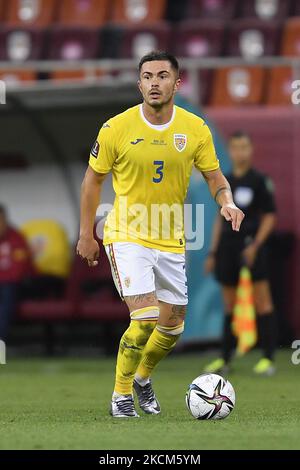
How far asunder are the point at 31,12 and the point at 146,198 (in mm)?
10487

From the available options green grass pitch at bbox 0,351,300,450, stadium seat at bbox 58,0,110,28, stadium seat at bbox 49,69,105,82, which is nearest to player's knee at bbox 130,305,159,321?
green grass pitch at bbox 0,351,300,450

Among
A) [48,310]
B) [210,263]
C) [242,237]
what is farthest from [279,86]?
[210,263]

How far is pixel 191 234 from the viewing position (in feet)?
41.4

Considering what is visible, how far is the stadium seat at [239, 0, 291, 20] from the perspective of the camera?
1650 cm

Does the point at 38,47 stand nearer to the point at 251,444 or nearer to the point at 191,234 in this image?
the point at 191,234

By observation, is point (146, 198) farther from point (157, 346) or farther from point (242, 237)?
point (242, 237)

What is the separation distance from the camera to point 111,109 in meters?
13.0

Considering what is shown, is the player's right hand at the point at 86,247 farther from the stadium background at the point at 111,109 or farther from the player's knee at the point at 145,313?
the stadium background at the point at 111,109

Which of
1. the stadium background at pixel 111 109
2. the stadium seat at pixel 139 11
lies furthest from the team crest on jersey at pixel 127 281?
the stadium seat at pixel 139 11

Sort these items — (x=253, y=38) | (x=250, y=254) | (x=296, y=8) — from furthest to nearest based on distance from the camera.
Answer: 1. (x=296, y=8)
2. (x=253, y=38)
3. (x=250, y=254)

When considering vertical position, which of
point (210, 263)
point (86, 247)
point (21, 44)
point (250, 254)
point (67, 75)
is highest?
point (21, 44)

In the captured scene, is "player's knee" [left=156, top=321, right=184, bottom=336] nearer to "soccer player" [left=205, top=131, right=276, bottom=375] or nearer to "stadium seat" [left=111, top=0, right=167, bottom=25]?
"soccer player" [left=205, top=131, right=276, bottom=375]

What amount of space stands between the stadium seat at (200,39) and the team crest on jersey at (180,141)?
351 inches

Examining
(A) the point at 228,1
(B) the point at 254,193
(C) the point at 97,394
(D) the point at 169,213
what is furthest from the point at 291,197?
(D) the point at 169,213
